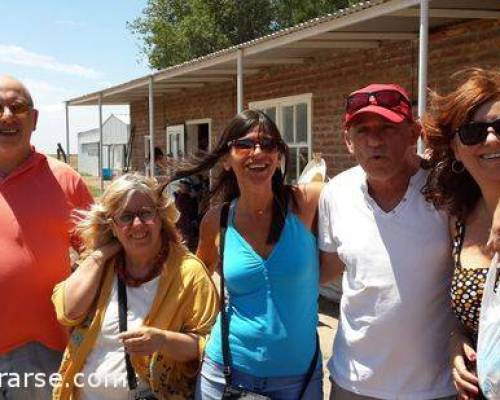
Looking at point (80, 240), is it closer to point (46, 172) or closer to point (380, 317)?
point (46, 172)

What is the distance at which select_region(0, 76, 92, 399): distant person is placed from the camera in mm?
2760

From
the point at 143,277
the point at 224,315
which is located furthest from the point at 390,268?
the point at 143,277

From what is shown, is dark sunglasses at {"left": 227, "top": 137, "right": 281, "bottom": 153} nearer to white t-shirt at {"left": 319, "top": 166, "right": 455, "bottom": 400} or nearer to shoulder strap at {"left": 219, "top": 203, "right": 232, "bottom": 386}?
shoulder strap at {"left": 219, "top": 203, "right": 232, "bottom": 386}

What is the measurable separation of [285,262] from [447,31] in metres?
5.08

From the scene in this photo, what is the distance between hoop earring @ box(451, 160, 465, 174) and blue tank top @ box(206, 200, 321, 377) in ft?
2.01

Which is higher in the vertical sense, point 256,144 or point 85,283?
point 256,144

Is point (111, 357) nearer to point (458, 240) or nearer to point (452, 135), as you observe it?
point (458, 240)

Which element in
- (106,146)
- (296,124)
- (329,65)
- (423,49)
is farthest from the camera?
(106,146)

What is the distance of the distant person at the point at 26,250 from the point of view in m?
2.76

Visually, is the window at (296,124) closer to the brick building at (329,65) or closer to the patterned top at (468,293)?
the brick building at (329,65)

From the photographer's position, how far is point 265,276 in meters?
2.28

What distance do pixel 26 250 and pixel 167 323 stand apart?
803 mm

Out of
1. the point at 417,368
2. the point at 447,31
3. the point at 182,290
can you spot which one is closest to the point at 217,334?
the point at 182,290

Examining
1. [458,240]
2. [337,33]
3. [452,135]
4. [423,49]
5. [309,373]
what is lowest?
[309,373]
